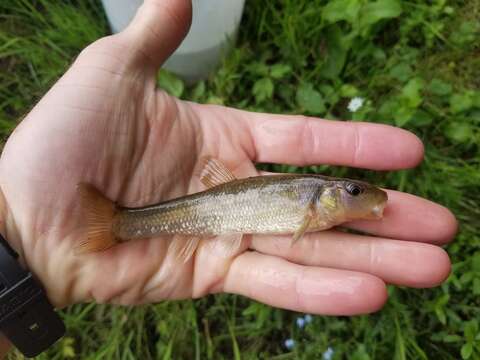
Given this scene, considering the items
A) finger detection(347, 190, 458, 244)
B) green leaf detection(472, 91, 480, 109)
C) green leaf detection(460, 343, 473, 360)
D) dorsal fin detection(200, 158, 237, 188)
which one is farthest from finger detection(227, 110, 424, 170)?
green leaf detection(460, 343, 473, 360)

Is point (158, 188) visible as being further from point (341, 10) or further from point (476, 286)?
point (476, 286)

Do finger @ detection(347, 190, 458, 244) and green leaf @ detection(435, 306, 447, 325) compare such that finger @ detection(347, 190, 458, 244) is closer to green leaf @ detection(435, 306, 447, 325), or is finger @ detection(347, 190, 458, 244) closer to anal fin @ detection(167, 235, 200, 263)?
green leaf @ detection(435, 306, 447, 325)

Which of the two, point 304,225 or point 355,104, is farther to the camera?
point 355,104

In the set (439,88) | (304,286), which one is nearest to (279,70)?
(439,88)

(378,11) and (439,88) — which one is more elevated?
(378,11)

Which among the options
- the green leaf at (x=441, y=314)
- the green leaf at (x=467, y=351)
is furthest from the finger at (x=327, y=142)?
the green leaf at (x=467, y=351)
